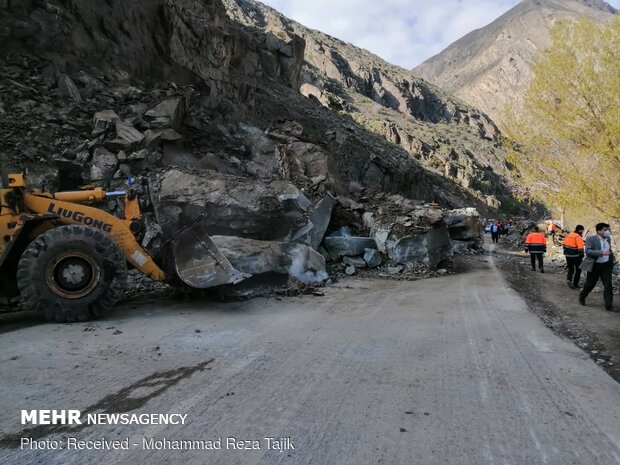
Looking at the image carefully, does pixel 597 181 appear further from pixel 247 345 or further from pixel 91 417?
pixel 91 417

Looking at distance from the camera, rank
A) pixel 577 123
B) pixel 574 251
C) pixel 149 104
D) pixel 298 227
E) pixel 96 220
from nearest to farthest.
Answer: pixel 96 220 → pixel 577 123 → pixel 574 251 → pixel 298 227 → pixel 149 104

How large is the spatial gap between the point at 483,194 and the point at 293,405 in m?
72.9

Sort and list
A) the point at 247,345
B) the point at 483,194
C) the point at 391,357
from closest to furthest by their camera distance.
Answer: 1. the point at 391,357
2. the point at 247,345
3. the point at 483,194

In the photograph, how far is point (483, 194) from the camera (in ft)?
230

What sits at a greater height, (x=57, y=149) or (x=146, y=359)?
(x=57, y=149)

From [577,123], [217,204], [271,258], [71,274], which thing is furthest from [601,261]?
[71,274]

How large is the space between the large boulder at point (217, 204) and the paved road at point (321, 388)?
11.7 feet

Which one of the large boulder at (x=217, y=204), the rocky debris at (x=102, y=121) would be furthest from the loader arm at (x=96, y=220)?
the rocky debris at (x=102, y=121)

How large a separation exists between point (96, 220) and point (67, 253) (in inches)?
27.8

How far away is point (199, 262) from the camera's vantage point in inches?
263

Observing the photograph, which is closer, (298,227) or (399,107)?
(298,227)

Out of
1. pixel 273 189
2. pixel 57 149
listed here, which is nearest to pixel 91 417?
pixel 273 189

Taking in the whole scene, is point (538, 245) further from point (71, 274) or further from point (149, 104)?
point (71, 274)

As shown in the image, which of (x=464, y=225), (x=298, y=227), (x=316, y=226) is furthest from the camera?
(x=464, y=225)
